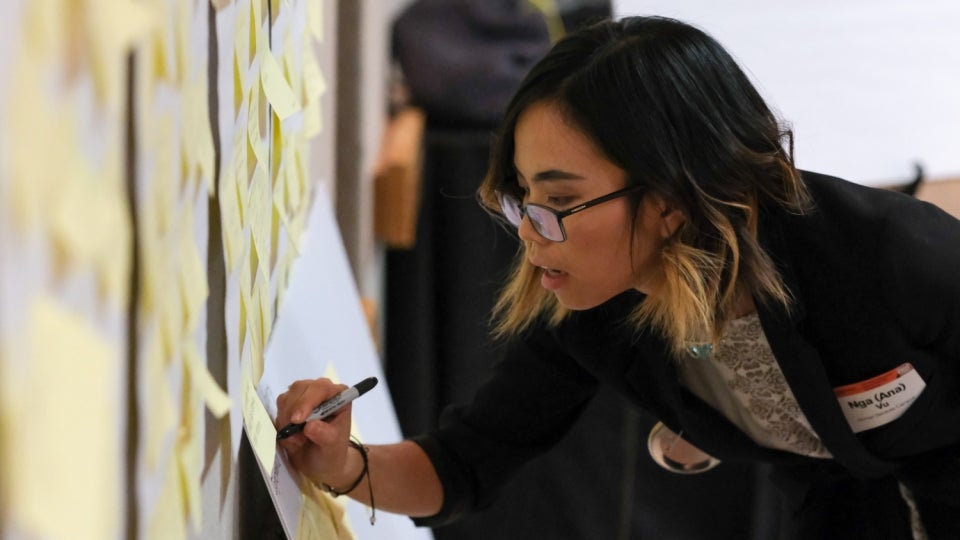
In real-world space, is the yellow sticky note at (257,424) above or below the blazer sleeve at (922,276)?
below

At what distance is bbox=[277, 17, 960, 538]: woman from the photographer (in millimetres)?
1070

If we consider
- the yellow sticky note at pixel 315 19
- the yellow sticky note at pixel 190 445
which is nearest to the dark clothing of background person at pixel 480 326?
the yellow sticky note at pixel 315 19

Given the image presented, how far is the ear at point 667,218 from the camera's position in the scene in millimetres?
1091

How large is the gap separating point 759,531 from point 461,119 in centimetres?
125

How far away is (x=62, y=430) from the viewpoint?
0.46m

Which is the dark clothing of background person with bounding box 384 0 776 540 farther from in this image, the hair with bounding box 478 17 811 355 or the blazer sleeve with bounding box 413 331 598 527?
the hair with bounding box 478 17 811 355

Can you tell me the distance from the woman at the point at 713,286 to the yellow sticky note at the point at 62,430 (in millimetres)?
521

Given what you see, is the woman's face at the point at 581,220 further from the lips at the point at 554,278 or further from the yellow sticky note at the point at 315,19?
the yellow sticky note at the point at 315,19

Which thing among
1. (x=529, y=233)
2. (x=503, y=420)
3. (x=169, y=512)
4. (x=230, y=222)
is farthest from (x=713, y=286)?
(x=169, y=512)

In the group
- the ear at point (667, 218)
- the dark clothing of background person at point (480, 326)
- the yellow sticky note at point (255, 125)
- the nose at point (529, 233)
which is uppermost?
the yellow sticky note at point (255, 125)

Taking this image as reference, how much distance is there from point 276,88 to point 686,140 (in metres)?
0.36

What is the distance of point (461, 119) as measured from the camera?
8.77ft

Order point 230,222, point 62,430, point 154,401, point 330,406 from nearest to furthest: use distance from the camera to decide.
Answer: point 62,430
point 154,401
point 230,222
point 330,406

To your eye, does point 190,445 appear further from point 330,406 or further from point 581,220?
point 581,220
